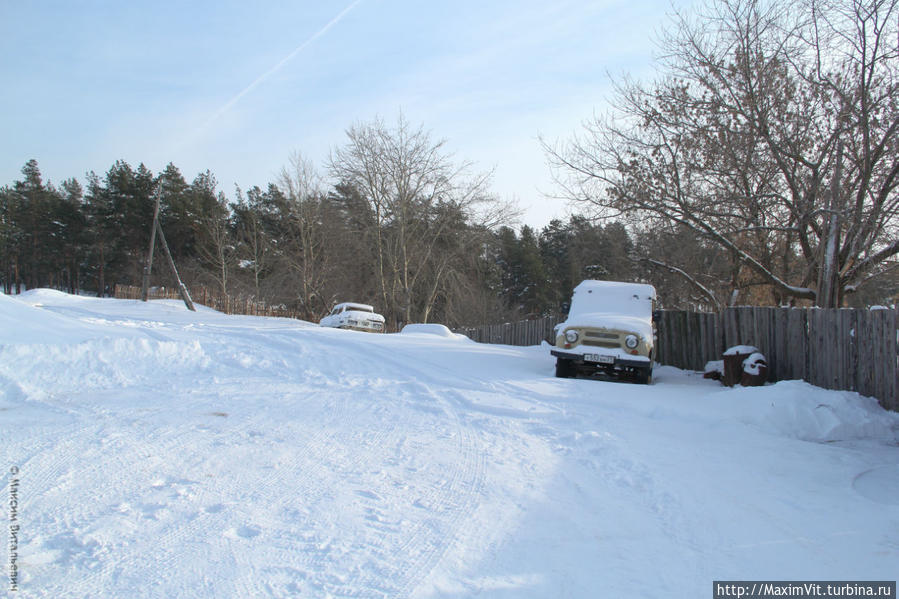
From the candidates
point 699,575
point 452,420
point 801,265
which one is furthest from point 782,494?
point 801,265

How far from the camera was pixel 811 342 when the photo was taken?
31.1ft

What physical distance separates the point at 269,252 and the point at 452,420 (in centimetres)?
4459

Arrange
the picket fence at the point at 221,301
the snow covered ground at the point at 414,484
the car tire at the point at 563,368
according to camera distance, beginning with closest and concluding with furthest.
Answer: the snow covered ground at the point at 414,484
the car tire at the point at 563,368
the picket fence at the point at 221,301

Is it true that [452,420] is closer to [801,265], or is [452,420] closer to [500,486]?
[500,486]

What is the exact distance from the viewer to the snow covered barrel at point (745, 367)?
983cm

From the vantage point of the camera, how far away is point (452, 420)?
23.8 ft

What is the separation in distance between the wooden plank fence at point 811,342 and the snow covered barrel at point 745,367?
21.8 inches

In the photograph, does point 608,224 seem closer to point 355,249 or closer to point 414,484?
point 414,484

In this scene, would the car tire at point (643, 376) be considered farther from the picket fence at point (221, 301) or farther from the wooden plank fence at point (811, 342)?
the picket fence at point (221, 301)

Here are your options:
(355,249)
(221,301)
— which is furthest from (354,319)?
(221,301)

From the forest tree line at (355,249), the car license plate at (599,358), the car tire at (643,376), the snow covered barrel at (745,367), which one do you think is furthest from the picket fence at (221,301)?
the snow covered barrel at (745,367)

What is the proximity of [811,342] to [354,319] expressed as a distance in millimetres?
19893

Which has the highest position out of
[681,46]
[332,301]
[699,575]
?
[681,46]

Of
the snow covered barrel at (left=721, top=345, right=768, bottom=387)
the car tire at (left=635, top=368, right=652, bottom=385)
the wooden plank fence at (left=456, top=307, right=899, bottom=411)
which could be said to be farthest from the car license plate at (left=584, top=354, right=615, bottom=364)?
the wooden plank fence at (left=456, top=307, right=899, bottom=411)
